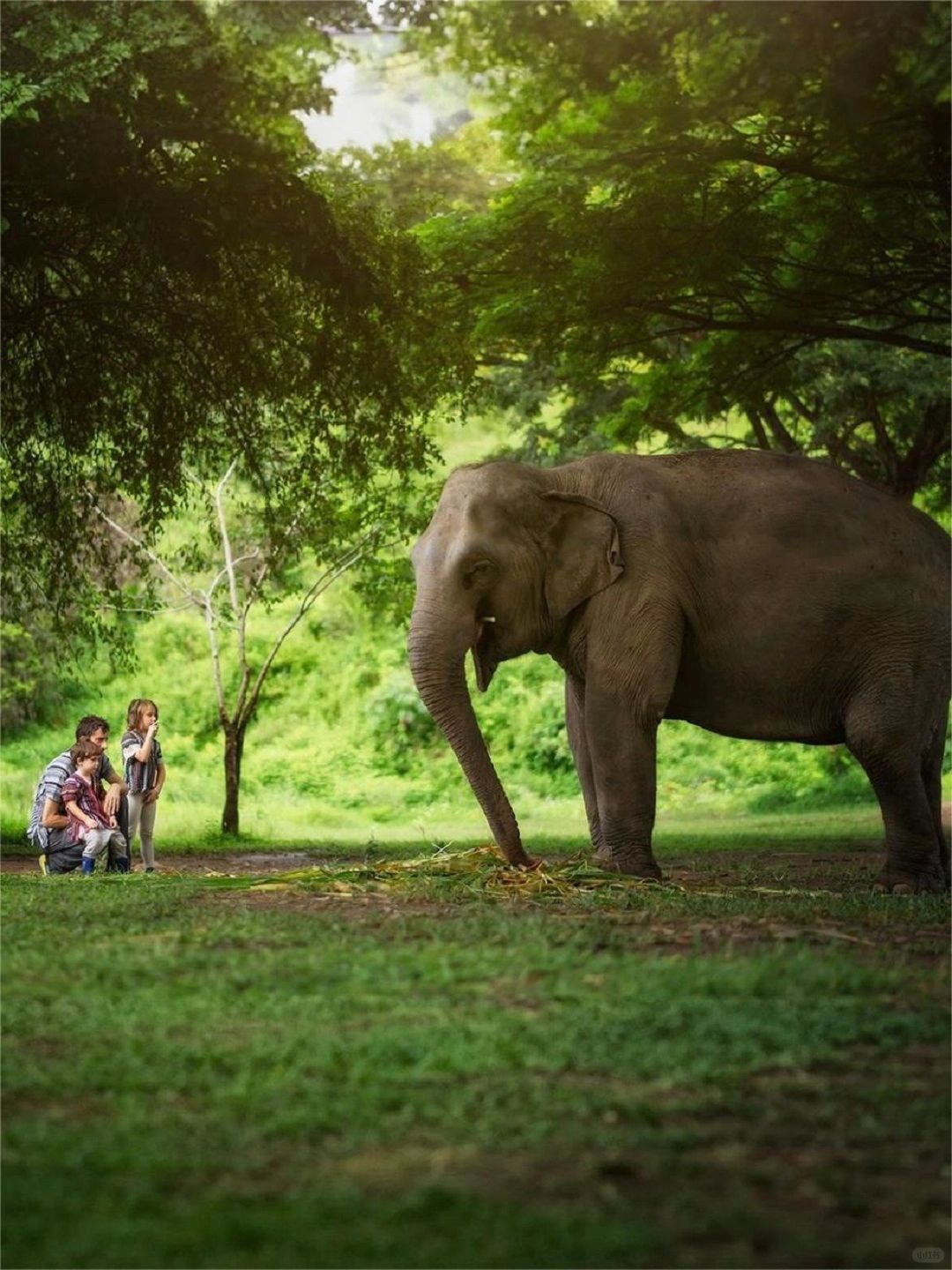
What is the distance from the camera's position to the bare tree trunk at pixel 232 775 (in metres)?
21.3

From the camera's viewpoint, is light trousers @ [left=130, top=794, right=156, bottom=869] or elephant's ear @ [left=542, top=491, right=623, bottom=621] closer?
elephant's ear @ [left=542, top=491, right=623, bottom=621]

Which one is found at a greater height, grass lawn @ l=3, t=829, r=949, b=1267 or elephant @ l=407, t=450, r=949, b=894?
elephant @ l=407, t=450, r=949, b=894

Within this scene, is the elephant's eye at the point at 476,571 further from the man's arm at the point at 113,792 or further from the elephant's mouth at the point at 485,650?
the man's arm at the point at 113,792

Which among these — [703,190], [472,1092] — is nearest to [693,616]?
[703,190]

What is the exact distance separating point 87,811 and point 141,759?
1442 mm

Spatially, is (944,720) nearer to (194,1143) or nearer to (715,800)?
(194,1143)

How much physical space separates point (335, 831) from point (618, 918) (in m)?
16.8

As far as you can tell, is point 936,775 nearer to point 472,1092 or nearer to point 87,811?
point 87,811

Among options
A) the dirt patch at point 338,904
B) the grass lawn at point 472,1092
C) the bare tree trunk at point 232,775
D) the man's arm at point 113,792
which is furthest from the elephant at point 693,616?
the bare tree trunk at point 232,775

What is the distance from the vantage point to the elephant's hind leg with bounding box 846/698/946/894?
1080 cm

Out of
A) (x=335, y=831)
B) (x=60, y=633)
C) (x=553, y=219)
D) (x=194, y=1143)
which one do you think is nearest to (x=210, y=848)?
(x=60, y=633)

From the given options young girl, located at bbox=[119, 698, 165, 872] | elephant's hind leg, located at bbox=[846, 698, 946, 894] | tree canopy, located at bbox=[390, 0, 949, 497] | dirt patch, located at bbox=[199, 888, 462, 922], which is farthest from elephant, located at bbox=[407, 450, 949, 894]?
young girl, located at bbox=[119, 698, 165, 872]

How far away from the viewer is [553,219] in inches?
525

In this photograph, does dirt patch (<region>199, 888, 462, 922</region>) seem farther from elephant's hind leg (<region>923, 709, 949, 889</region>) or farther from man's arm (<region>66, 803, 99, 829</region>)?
elephant's hind leg (<region>923, 709, 949, 889</region>)
